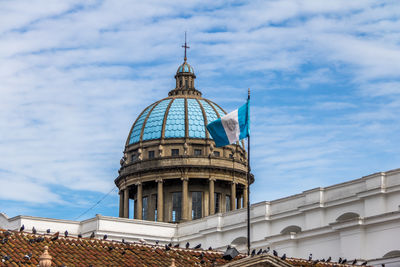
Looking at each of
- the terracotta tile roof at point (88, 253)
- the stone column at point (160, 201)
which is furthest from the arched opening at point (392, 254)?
the stone column at point (160, 201)

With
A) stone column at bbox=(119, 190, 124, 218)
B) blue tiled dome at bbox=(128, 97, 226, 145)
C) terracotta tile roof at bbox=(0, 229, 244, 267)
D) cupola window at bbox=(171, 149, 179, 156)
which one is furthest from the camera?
stone column at bbox=(119, 190, 124, 218)

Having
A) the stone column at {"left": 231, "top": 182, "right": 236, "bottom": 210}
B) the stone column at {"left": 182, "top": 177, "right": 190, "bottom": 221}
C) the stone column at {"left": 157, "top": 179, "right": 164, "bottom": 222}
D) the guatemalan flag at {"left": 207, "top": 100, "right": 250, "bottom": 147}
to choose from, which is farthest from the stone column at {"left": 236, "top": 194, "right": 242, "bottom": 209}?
the guatemalan flag at {"left": 207, "top": 100, "right": 250, "bottom": 147}

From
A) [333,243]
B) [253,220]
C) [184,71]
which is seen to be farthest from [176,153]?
[333,243]

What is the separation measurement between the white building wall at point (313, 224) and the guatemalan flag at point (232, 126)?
1395 cm

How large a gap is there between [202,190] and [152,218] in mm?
4901

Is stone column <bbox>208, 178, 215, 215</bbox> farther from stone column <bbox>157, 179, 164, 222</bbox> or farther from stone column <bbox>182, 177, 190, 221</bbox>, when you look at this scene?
stone column <bbox>157, 179, 164, 222</bbox>

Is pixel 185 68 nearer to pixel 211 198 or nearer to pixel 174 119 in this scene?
pixel 174 119

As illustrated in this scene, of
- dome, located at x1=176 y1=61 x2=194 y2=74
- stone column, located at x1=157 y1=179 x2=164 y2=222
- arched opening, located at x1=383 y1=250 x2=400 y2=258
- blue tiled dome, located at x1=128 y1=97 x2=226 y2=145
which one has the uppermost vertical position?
dome, located at x1=176 y1=61 x2=194 y2=74

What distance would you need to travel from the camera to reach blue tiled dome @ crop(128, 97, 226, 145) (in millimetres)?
72562

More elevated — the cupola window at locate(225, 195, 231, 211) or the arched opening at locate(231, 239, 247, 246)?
the cupola window at locate(225, 195, 231, 211)

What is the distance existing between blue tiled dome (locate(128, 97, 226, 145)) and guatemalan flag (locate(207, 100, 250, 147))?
40.0 meters

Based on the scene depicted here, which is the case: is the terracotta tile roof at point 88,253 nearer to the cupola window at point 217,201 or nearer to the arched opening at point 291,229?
the arched opening at point 291,229

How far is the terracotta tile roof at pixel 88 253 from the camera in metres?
28.4

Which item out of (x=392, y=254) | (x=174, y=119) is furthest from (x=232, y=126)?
(x=174, y=119)
